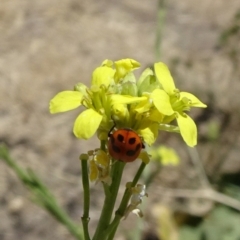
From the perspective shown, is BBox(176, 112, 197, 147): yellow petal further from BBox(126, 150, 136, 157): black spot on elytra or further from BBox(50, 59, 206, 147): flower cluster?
BBox(126, 150, 136, 157): black spot on elytra

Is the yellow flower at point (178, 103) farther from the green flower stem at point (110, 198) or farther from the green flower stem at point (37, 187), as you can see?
the green flower stem at point (37, 187)

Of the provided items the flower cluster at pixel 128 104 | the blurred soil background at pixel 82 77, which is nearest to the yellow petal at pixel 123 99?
the flower cluster at pixel 128 104

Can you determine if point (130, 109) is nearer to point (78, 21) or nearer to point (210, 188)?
point (210, 188)

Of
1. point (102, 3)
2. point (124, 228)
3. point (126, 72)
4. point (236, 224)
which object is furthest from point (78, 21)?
point (126, 72)

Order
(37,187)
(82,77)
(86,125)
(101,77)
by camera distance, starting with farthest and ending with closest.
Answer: (82,77)
(37,187)
(101,77)
(86,125)

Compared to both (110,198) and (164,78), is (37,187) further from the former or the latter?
(164,78)

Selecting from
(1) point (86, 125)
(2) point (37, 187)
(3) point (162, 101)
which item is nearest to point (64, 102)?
(1) point (86, 125)

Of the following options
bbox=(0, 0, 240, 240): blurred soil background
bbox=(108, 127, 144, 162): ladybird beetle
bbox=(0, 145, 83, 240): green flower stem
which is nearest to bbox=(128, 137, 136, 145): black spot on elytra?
bbox=(108, 127, 144, 162): ladybird beetle
